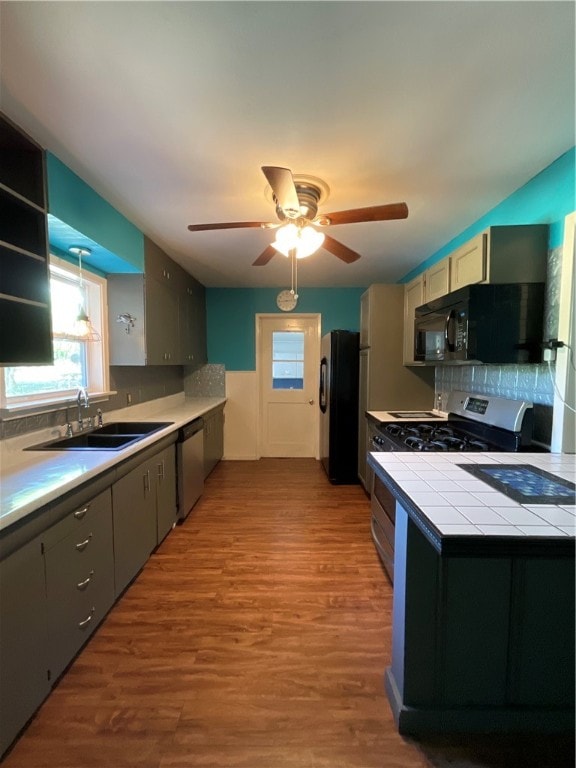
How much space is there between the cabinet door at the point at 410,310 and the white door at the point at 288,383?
1.68m


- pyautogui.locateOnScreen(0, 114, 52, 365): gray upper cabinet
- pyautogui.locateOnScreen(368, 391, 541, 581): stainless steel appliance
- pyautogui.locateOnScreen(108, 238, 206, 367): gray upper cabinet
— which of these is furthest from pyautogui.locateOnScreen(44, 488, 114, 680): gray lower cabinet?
pyautogui.locateOnScreen(368, 391, 541, 581): stainless steel appliance

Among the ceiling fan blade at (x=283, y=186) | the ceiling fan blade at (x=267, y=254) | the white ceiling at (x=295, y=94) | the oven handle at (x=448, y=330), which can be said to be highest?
the white ceiling at (x=295, y=94)

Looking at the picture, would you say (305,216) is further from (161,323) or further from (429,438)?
(161,323)

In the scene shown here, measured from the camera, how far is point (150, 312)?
298 centimetres

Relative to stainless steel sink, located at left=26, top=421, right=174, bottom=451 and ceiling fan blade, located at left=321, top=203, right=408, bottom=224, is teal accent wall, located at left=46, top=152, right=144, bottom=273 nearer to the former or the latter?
stainless steel sink, located at left=26, top=421, right=174, bottom=451

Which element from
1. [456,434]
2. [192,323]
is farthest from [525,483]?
[192,323]

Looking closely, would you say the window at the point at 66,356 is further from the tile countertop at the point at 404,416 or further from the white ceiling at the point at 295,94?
the tile countertop at the point at 404,416

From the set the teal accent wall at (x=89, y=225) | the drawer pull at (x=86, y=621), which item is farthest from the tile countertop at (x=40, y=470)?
the teal accent wall at (x=89, y=225)

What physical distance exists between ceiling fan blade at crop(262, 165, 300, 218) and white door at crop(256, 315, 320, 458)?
3.05 metres

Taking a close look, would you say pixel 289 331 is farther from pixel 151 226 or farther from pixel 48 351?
pixel 48 351

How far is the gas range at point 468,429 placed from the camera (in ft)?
6.17

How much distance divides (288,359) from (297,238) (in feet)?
9.82

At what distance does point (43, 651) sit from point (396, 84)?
2.60m

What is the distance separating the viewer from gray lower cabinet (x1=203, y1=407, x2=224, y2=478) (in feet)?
12.5
